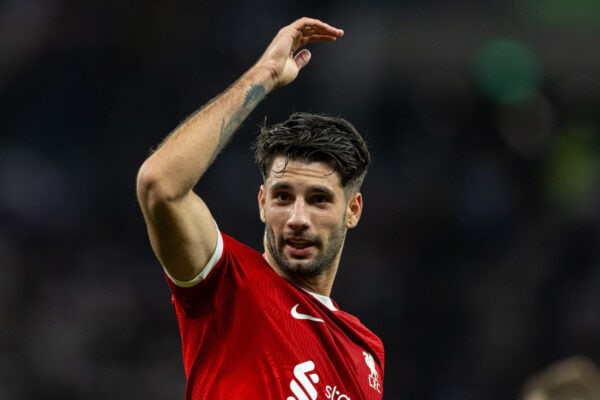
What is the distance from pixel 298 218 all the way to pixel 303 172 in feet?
0.65

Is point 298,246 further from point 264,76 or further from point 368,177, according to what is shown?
point 368,177

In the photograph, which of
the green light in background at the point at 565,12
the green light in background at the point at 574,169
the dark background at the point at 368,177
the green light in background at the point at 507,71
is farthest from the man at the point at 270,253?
the green light in background at the point at 565,12

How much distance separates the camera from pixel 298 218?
10.6 ft

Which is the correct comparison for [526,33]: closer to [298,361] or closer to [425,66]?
[425,66]

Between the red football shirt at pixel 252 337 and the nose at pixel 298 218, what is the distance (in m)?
0.19

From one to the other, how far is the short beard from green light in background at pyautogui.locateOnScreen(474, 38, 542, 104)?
21.9ft

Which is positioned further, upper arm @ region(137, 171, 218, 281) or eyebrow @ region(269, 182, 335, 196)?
eyebrow @ region(269, 182, 335, 196)

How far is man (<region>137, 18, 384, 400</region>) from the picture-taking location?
284 centimetres

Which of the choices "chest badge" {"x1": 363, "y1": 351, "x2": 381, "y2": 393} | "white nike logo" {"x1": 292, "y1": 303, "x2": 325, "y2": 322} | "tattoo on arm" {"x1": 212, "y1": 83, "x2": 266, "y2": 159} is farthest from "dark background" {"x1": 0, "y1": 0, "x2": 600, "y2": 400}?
"tattoo on arm" {"x1": 212, "y1": 83, "x2": 266, "y2": 159}

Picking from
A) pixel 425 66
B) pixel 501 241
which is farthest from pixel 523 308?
pixel 425 66

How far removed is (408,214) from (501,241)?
3.18 ft

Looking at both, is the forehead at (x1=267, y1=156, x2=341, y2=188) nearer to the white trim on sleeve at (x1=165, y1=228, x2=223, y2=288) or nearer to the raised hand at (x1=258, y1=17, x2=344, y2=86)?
the raised hand at (x1=258, y1=17, x2=344, y2=86)

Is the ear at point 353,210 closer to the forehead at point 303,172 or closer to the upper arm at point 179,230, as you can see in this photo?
the forehead at point 303,172

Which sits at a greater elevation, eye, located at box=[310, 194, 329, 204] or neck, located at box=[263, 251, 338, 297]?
eye, located at box=[310, 194, 329, 204]
